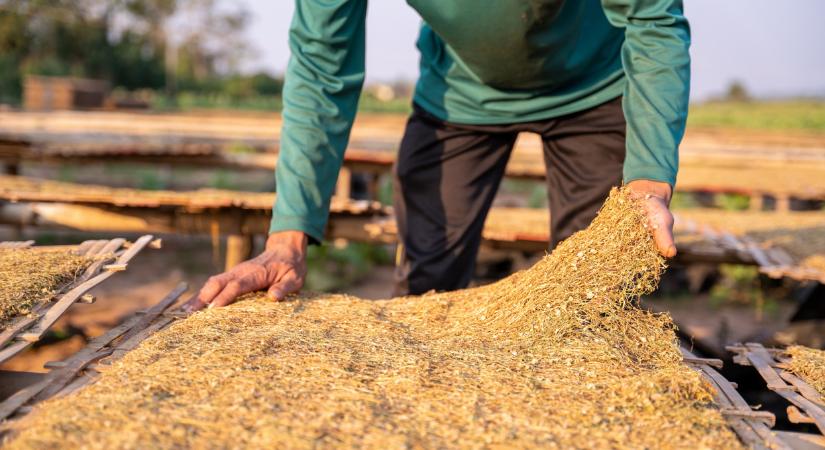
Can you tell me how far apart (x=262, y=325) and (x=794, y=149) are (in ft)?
23.9

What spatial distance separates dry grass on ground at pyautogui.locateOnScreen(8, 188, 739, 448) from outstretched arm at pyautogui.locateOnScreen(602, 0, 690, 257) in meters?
0.13

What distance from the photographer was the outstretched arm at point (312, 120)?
6.61 feet

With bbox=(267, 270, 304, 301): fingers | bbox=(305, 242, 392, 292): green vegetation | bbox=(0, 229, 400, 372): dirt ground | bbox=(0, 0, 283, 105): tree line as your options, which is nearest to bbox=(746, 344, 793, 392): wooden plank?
bbox=(267, 270, 304, 301): fingers

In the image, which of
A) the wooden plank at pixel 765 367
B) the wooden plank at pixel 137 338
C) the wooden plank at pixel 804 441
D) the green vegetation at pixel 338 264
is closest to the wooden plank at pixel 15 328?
the wooden plank at pixel 137 338

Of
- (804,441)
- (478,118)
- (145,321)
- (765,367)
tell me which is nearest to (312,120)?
(478,118)

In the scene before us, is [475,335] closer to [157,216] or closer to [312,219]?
[312,219]

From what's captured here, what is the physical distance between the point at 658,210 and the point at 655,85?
36 centimetres

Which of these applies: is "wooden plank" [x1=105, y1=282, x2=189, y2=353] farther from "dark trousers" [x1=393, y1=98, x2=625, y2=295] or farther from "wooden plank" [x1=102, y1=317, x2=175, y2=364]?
"dark trousers" [x1=393, y1=98, x2=625, y2=295]

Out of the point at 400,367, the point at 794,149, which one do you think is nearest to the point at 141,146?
the point at 400,367

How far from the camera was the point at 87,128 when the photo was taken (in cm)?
693

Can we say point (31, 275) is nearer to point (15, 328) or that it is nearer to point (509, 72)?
point (15, 328)

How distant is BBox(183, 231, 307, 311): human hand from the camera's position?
5.93 ft

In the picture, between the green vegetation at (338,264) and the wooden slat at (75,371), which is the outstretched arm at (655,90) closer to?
the wooden slat at (75,371)

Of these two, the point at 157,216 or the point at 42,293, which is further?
the point at 157,216
